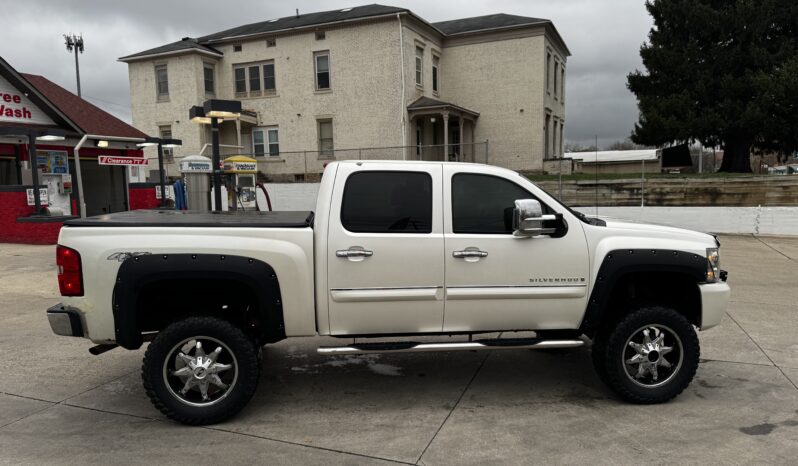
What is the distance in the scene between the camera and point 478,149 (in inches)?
1059

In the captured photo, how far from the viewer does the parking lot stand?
369cm

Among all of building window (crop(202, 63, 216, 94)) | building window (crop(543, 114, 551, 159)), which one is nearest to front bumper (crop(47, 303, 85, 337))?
building window (crop(543, 114, 551, 159))

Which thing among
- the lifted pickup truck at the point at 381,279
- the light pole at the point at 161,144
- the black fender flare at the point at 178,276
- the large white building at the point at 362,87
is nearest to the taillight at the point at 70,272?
the lifted pickup truck at the point at 381,279

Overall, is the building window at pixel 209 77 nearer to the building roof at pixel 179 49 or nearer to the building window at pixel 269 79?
the building roof at pixel 179 49

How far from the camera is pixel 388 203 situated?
4.32 m

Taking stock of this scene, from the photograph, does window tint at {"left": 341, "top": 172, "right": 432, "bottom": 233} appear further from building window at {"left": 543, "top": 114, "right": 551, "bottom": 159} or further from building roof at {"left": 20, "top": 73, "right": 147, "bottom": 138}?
building window at {"left": 543, "top": 114, "right": 551, "bottom": 159}

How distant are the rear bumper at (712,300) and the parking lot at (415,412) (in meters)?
0.69

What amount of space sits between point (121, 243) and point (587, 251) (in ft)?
11.5

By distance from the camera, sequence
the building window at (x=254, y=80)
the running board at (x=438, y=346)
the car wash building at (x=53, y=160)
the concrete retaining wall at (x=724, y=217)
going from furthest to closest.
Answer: the building window at (x=254, y=80), the concrete retaining wall at (x=724, y=217), the car wash building at (x=53, y=160), the running board at (x=438, y=346)

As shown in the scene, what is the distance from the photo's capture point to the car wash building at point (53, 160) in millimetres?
14180

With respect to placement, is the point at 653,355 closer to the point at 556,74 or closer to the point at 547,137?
the point at 547,137

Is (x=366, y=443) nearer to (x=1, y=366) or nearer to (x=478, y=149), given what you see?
(x=1, y=366)

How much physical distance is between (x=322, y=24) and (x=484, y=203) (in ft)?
78.4

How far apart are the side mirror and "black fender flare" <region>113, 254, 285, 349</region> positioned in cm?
185
